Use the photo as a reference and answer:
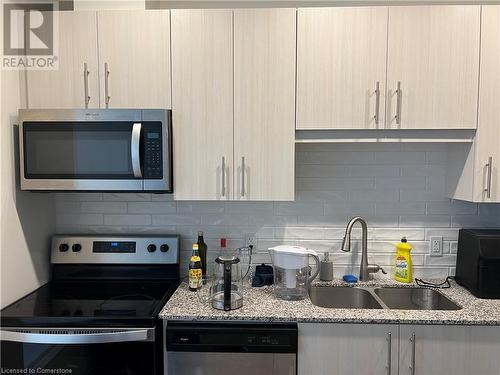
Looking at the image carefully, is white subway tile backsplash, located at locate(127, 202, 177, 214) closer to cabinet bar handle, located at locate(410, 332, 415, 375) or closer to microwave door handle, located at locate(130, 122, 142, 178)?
microwave door handle, located at locate(130, 122, 142, 178)

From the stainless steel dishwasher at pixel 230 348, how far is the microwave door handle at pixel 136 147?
0.74 meters

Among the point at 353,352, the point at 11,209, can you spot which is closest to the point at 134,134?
the point at 11,209

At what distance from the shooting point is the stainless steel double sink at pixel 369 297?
2.02 meters

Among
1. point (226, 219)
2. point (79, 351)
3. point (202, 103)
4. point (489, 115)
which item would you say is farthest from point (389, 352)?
point (202, 103)

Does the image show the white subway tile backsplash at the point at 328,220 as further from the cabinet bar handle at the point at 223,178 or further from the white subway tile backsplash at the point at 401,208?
the cabinet bar handle at the point at 223,178

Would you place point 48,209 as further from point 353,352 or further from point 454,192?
point 454,192

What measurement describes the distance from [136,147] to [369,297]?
1460 mm

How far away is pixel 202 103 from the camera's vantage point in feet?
6.08

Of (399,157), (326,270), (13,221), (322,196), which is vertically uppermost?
(399,157)

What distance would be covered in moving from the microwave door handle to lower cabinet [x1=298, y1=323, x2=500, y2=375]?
1.06m

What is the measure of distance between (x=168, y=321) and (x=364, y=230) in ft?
3.83

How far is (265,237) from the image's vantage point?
2.20 metres

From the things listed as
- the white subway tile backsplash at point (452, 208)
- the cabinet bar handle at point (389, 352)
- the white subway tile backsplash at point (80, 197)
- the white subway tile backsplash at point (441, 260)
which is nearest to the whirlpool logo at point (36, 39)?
the white subway tile backsplash at point (80, 197)

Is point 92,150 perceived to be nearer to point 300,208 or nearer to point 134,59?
point 134,59
